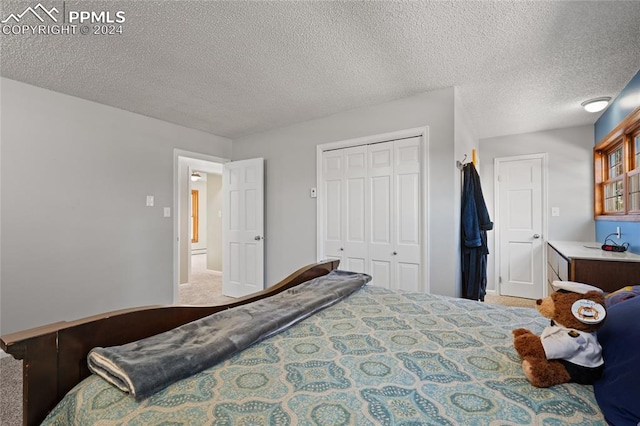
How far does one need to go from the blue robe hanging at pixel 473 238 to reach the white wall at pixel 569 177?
68.3 inches

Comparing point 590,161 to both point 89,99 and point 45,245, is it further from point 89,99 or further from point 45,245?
point 45,245

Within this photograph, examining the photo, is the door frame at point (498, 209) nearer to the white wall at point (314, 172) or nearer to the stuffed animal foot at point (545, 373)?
the white wall at point (314, 172)

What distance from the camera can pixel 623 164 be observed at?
111 inches

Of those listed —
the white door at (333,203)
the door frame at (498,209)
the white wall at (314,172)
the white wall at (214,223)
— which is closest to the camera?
the white wall at (314,172)

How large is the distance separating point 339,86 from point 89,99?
2541mm

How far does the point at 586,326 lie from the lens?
0.90 m

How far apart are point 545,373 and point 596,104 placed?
129 inches

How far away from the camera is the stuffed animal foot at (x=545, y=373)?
84cm

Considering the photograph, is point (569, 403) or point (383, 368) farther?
point (383, 368)

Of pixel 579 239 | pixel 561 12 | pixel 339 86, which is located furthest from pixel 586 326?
pixel 579 239

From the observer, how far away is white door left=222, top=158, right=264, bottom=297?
394cm

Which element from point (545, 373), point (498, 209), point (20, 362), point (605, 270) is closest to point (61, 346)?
point (545, 373)

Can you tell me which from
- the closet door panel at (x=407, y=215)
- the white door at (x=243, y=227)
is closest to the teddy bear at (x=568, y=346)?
the closet door panel at (x=407, y=215)

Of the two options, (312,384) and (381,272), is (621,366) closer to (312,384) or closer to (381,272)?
(312,384)
